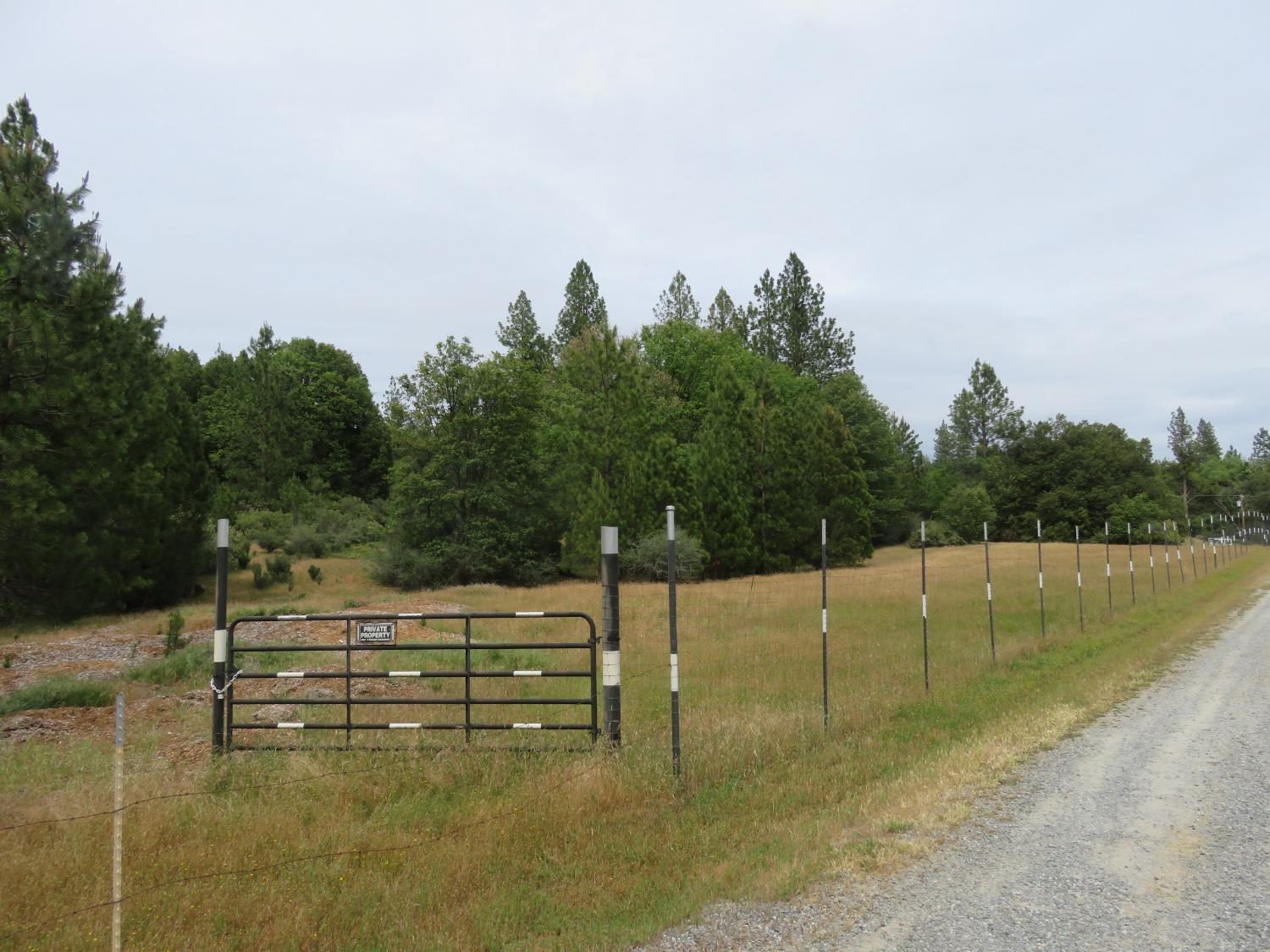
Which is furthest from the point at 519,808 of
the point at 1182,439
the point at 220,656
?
the point at 1182,439

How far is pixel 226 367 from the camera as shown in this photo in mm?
68000

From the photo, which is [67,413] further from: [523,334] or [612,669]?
[523,334]

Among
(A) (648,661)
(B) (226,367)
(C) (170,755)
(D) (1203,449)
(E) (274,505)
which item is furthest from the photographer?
(D) (1203,449)

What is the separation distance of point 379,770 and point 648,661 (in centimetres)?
772

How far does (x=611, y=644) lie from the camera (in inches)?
291

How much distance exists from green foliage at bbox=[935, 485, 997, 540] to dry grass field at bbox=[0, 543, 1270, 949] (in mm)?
65734

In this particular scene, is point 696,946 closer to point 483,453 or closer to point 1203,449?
point 483,453

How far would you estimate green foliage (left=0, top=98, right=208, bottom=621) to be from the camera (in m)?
15.9

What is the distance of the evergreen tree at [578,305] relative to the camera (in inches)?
2365

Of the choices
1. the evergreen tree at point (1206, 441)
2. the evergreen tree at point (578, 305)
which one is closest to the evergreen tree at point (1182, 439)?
the evergreen tree at point (1206, 441)

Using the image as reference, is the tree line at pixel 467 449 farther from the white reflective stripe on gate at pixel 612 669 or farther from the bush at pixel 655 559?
the white reflective stripe on gate at pixel 612 669

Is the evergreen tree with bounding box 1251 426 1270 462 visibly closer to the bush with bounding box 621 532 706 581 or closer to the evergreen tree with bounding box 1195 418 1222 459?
the evergreen tree with bounding box 1195 418 1222 459

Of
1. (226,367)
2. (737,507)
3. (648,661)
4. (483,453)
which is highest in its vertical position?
(226,367)

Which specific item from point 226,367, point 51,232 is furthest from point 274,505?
point 51,232
